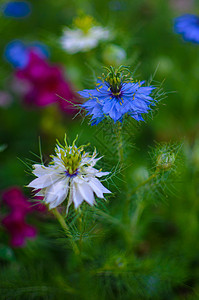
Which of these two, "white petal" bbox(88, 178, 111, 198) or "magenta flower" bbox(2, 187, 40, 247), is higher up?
"white petal" bbox(88, 178, 111, 198)

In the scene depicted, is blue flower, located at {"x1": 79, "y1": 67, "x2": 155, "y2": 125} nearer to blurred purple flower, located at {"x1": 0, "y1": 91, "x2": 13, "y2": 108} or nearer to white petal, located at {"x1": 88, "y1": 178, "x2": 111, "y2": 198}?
white petal, located at {"x1": 88, "y1": 178, "x2": 111, "y2": 198}

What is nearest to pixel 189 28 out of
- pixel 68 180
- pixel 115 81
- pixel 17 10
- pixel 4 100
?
pixel 115 81

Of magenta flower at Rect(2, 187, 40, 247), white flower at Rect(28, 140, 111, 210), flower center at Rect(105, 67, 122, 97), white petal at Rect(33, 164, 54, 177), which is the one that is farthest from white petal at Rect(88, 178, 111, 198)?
magenta flower at Rect(2, 187, 40, 247)

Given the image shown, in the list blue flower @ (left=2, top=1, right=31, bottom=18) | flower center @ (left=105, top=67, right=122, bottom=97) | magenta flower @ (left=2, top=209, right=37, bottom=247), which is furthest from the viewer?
blue flower @ (left=2, top=1, right=31, bottom=18)

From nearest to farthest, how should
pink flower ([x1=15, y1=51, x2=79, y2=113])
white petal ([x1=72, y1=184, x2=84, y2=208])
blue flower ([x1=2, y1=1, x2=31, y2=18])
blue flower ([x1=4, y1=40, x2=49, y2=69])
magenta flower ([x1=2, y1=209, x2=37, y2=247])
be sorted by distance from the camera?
white petal ([x1=72, y1=184, x2=84, y2=208])
magenta flower ([x1=2, y1=209, x2=37, y2=247])
pink flower ([x1=15, y1=51, x2=79, y2=113])
blue flower ([x1=4, y1=40, x2=49, y2=69])
blue flower ([x1=2, y1=1, x2=31, y2=18])

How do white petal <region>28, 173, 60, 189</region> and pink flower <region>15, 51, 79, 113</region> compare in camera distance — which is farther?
pink flower <region>15, 51, 79, 113</region>

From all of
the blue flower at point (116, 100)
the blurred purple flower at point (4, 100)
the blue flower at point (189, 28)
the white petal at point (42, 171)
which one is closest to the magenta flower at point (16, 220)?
the white petal at point (42, 171)

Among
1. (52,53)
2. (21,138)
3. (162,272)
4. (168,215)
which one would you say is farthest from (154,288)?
(52,53)
